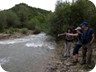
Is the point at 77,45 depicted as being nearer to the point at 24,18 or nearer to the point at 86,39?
the point at 86,39

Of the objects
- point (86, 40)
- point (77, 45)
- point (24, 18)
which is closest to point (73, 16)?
point (77, 45)

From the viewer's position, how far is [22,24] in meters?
46.6

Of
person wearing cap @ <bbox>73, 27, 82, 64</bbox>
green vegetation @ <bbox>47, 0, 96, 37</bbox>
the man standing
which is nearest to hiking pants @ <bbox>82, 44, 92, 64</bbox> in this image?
the man standing

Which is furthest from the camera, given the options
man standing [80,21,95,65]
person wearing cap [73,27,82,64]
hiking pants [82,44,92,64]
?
hiking pants [82,44,92,64]

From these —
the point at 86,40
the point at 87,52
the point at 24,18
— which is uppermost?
the point at 24,18

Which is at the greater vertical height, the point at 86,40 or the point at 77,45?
the point at 86,40

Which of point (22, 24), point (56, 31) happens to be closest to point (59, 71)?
point (56, 31)

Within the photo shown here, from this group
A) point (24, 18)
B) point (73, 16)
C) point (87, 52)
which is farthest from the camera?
point (24, 18)

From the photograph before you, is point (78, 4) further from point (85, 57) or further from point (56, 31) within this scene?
point (85, 57)

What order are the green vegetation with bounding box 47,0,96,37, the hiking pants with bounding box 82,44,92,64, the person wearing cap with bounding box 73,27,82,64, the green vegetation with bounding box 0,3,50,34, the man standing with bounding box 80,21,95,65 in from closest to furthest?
the man standing with bounding box 80,21,95,65 → the person wearing cap with bounding box 73,27,82,64 → the hiking pants with bounding box 82,44,92,64 → the green vegetation with bounding box 47,0,96,37 → the green vegetation with bounding box 0,3,50,34

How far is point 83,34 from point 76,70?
134cm

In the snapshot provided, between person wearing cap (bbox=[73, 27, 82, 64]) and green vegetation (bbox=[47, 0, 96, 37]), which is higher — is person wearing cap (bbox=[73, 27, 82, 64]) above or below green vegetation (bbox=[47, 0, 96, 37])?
below

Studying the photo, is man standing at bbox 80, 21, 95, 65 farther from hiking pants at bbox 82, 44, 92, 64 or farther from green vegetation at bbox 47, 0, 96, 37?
green vegetation at bbox 47, 0, 96, 37

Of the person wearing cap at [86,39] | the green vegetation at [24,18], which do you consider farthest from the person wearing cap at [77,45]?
the green vegetation at [24,18]
